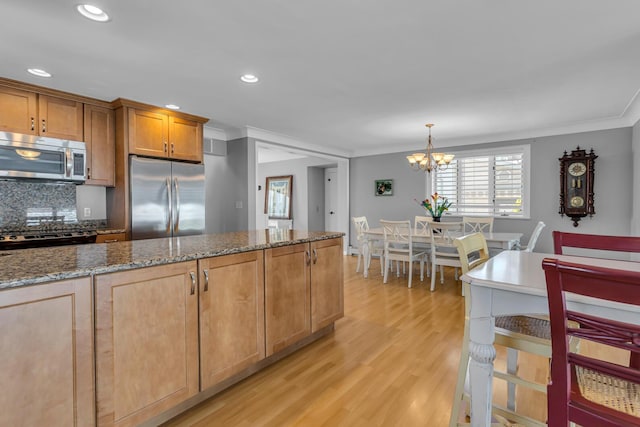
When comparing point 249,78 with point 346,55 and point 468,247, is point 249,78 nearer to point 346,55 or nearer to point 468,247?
point 346,55

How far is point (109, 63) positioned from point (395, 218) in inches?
208

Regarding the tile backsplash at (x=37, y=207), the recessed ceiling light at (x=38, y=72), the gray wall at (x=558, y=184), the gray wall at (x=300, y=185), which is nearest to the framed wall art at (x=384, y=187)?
the gray wall at (x=558, y=184)

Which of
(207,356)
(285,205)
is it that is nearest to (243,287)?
(207,356)

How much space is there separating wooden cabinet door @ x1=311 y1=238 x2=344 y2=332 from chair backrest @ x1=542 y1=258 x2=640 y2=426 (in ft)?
5.79

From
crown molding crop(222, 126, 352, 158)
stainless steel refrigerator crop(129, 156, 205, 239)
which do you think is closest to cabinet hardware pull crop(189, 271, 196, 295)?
stainless steel refrigerator crop(129, 156, 205, 239)

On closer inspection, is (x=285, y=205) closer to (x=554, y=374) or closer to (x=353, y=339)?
(x=353, y=339)

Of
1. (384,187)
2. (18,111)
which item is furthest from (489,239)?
(18,111)

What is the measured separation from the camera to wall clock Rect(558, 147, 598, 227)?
15.3 feet

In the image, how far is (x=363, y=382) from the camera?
2.07 meters

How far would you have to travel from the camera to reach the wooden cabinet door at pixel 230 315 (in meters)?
1.79

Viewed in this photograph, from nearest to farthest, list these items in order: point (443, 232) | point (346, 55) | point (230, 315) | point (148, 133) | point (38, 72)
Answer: point (230, 315) < point (346, 55) < point (38, 72) < point (148, 133) < point (443, 232)

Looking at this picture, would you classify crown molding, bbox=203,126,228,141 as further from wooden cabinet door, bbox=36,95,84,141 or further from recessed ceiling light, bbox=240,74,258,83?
recessed ceiling light, bbox=240,74,258,83

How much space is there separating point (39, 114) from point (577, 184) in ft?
22.4

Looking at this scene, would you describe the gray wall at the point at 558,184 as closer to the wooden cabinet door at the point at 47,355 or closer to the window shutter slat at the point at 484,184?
the window shutter slat at the point at 484,184
